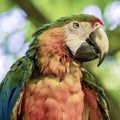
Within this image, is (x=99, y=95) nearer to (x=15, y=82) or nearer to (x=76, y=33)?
(x=76, y=33)

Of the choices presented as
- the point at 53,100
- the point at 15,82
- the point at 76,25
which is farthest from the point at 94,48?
the point at 15,82

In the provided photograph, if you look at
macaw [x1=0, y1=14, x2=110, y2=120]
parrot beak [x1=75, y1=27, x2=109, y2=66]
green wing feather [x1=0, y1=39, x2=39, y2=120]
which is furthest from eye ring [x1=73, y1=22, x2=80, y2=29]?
Result: green wing feather [x1=0, y1=39, x2=39, y2=120]

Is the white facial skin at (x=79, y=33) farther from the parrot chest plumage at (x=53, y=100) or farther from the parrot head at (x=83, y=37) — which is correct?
the parrot chest plumage at (x=53, y=100)

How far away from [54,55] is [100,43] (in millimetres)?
276

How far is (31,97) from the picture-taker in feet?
9.46

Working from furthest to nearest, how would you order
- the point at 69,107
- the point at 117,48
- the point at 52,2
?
the point at 52,2 → the point at 117,48 → the point at 69,107

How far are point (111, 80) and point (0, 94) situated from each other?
4.53 feet

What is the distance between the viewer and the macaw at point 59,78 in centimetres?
286

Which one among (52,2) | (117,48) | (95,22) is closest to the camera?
(95,22)

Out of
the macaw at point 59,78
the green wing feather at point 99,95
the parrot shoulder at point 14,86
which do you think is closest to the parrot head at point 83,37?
the macaw at point 59,78

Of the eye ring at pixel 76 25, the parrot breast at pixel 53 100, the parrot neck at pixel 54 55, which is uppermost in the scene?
the eye ring at pixel 76 25

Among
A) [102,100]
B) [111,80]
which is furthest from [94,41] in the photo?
[111,80]

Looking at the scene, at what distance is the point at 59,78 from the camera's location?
2.94 metres

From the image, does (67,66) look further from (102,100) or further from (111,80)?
(111,80)
